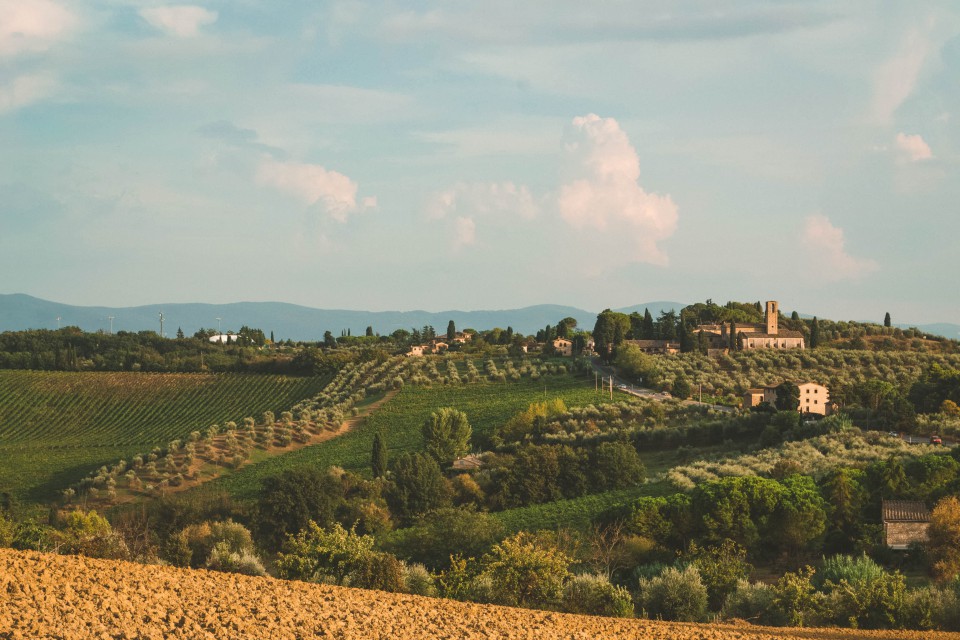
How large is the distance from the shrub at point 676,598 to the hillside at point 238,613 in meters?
3.98

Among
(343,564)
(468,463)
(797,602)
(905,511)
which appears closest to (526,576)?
(343,564)

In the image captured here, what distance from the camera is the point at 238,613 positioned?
14047mm

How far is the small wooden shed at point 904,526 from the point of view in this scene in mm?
32625

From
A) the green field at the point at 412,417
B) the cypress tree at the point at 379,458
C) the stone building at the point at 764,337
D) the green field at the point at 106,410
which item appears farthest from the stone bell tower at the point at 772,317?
the cypress tree at the point at 379,458

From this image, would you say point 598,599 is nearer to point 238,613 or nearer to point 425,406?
point 238,613

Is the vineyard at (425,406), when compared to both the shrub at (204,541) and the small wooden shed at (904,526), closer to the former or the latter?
the shrub at (204,541)

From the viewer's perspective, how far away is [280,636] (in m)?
13.3

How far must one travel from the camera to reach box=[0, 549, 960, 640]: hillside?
41.7 feet

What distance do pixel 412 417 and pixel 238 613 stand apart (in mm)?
61256

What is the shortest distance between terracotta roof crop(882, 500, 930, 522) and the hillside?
52.4 ft

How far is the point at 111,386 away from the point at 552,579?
297 feet

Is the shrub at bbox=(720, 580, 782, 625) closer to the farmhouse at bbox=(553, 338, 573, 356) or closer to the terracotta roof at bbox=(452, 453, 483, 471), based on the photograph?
the terracotta roof at bbox=(452, 453, 483, 471)

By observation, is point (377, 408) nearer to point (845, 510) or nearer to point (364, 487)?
point (364, 487)

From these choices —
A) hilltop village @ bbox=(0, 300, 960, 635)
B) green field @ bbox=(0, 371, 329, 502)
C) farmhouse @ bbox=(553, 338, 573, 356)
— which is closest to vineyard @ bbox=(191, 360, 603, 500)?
hilltop village @ bbox=(0, 300, 960, 635)
